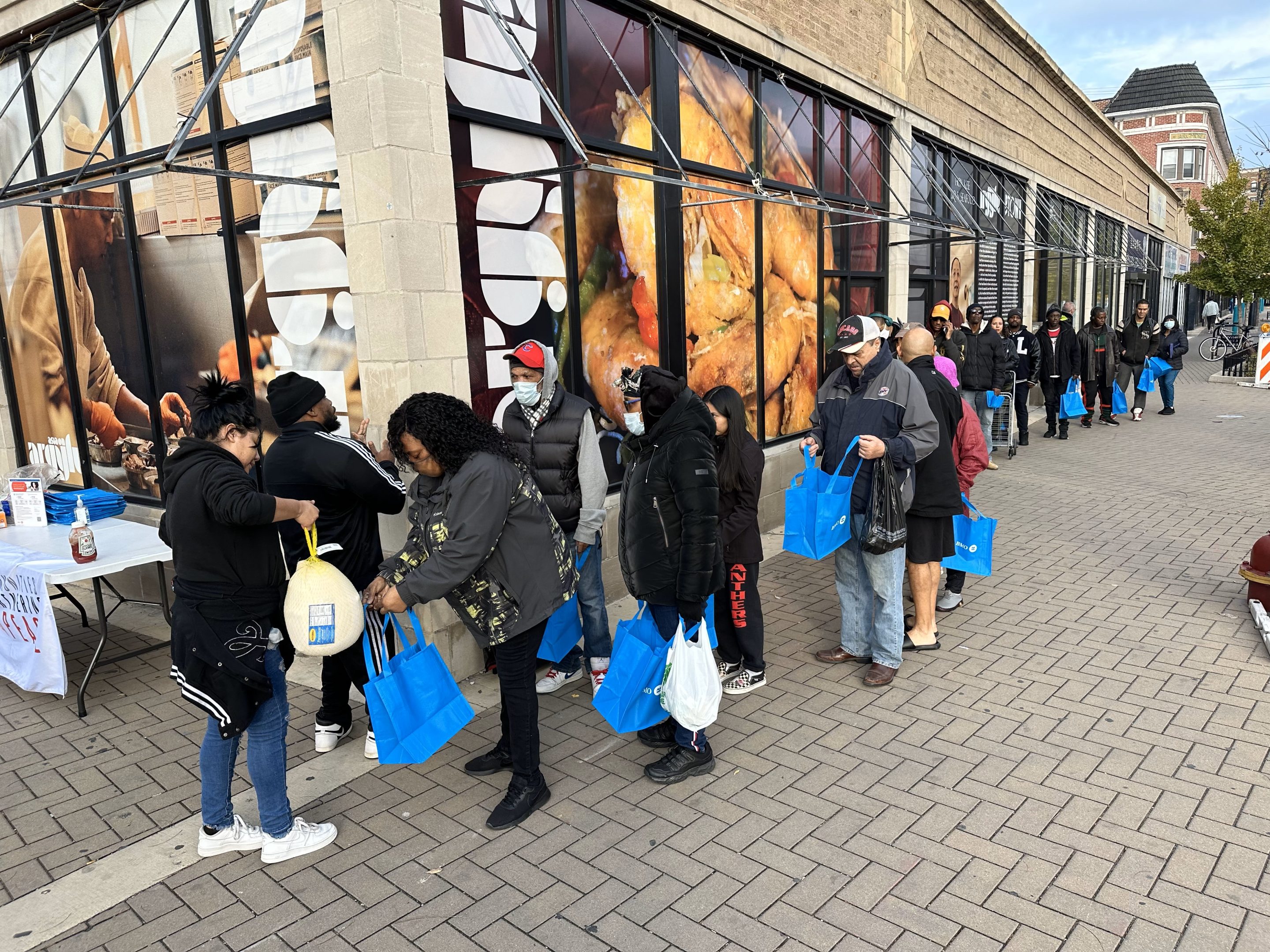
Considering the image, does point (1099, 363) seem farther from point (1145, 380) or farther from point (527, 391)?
point (527, 391)

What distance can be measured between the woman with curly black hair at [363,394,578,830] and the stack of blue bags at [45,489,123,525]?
11.6 feet

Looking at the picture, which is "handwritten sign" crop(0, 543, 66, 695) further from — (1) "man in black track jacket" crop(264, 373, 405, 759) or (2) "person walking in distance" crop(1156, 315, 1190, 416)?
(2) "person walking in distance" crop(1156, 315, 1190, 416)

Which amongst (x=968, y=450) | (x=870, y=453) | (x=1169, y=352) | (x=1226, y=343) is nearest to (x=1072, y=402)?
(x=1169, y=352)

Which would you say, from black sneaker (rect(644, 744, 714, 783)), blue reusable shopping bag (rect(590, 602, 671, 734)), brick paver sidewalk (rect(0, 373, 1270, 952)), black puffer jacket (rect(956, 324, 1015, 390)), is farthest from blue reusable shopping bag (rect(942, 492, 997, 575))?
black puffer jacket (rect(956, 324, 1015, 390))

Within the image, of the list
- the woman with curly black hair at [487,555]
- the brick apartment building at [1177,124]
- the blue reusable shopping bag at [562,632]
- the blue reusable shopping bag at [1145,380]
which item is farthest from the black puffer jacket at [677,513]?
the brick apartment building at [1177,124]

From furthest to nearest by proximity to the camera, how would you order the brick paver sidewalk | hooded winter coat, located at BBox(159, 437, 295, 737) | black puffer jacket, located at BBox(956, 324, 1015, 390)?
black puffer jacket, located at BBox(956, 324, 1015, 390) < hooded winter coat, located at BBox(159, 437, 295, 737) < the brick paver sidewalk

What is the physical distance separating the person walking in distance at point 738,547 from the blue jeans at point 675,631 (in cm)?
59

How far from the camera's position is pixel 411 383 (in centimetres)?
473

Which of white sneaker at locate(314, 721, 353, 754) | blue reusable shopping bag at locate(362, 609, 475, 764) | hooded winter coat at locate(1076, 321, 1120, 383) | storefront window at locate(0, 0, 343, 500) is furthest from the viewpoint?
hooded winter coat at locate(1076, 321, 1120, 383)

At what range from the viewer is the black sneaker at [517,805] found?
358 cm

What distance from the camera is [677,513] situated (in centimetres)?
375

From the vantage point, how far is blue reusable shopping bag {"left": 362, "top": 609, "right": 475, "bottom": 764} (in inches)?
134

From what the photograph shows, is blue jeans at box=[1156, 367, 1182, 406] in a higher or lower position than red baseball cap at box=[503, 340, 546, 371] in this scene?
lower

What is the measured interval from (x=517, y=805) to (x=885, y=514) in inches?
95.5
